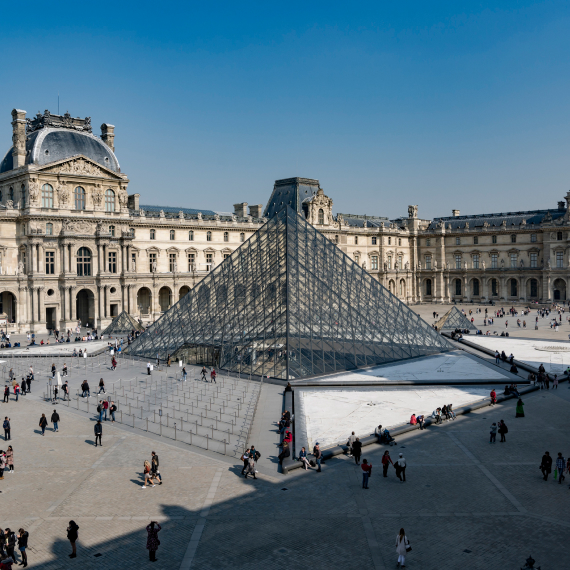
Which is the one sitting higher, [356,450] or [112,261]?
[112,261]

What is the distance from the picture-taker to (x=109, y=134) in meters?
53.9

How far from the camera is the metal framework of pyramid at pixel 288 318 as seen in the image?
29.6 metres

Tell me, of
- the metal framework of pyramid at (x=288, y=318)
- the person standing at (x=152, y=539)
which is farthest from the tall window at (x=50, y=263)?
the person standing at (x=152, y=539)

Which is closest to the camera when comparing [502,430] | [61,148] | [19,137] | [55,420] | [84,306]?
[502,430]

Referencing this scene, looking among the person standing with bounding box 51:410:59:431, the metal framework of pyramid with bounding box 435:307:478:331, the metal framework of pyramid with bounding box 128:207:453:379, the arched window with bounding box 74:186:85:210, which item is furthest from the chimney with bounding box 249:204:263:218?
the person standing with bounding box 51:410:59:431

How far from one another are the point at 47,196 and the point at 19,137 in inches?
200

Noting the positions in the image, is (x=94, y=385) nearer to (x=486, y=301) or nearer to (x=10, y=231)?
(x=10, y=231)

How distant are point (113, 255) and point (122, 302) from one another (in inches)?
163

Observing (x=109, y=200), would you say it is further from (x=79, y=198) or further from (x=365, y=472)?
(x=365, y=472)

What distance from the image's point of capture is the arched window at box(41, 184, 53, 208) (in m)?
47.8

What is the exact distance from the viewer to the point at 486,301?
74.8 m

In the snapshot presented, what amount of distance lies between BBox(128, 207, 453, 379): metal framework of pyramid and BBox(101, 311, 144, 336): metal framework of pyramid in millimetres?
9968

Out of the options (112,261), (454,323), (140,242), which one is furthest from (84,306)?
(454,323)

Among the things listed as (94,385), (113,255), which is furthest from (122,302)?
(94,385)
